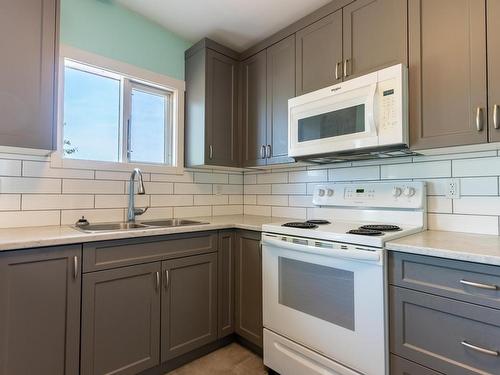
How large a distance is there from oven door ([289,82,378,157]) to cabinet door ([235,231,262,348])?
704mm

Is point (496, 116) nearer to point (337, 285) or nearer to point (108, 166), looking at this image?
point (337, 285)

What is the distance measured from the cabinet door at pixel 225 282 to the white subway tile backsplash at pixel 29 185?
1.13 metres

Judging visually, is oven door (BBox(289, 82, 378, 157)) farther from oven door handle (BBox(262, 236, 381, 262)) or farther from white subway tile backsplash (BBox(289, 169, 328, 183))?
oven door handle (BBox(262, 236, 381, 262))

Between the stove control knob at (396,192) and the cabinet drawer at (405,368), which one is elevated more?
the stove control knob at (396,192)

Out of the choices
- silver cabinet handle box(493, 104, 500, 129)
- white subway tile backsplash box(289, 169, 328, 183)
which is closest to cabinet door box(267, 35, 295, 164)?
white subway tile backsplash box(289, 169, 328, 183)

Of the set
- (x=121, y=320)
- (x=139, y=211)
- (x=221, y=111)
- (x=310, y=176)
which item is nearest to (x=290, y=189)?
(x=310, y=176)

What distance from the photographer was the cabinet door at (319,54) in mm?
1823

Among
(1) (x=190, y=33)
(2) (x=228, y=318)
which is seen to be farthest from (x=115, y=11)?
(2) (x=228, y=318)

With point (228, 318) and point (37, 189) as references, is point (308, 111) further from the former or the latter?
point (37, 189)

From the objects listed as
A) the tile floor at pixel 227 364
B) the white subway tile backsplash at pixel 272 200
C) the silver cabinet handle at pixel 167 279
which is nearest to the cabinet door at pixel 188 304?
the silver cabinet handle at pixel 167 279

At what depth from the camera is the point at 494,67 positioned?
50.4 inches

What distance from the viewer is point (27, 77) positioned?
151cm

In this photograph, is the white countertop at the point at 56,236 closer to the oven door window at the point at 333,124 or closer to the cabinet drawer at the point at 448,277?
the oven door window at the point at 333,124

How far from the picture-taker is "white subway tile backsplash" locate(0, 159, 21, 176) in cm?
166
